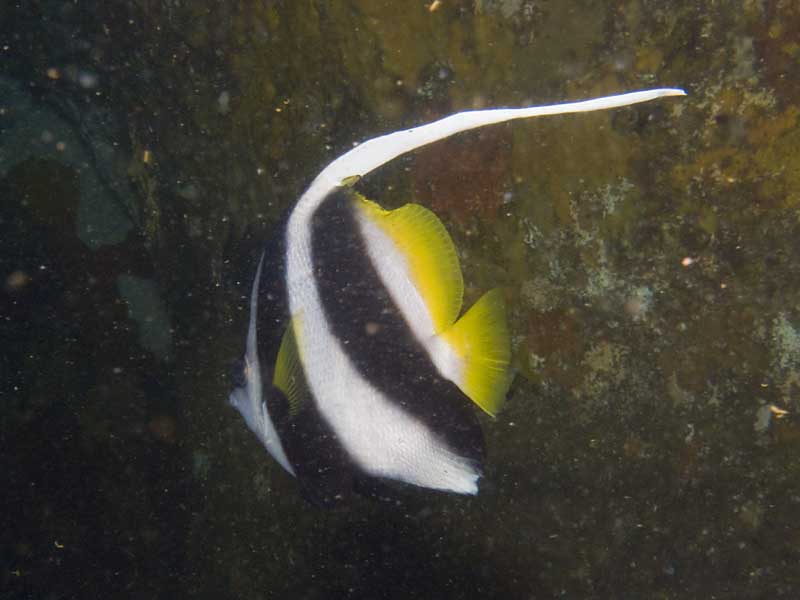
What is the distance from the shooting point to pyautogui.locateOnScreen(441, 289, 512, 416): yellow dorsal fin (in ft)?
4.62

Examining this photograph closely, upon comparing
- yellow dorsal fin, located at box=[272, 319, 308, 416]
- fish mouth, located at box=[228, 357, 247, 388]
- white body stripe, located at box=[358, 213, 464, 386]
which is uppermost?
white body stripe, located at box=[358, 213, 464, 386]

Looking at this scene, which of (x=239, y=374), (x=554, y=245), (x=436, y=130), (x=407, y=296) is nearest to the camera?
(x=436, y=130)

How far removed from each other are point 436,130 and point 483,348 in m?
0.53

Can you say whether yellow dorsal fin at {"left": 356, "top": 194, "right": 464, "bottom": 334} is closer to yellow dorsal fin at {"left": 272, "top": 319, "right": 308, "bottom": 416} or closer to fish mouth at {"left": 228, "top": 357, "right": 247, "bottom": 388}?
yellow dorsal fin at {"left": 272, "top": 319, "right": 308, "bottom": 416}

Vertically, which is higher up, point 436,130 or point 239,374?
point 436,130

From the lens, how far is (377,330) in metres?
1.42

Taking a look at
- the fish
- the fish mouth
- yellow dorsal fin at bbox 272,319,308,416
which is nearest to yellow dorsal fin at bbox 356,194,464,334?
the fish

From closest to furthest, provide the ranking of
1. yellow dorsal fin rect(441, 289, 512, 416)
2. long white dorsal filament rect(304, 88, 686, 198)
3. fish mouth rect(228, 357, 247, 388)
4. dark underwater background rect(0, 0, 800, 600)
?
long white dorsal filament rect(304, 88, 686, 198), yellow dorsal fin rect(441, 289, 512, 416), fish mouth rect(228, 357, 247, 388), dark underwater background rect(0, 0, 800, 600)

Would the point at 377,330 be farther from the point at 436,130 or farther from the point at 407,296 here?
the point at 436,130

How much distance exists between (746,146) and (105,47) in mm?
3902

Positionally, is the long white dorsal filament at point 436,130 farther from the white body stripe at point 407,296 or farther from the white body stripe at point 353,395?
the white body stripe at point 407,296

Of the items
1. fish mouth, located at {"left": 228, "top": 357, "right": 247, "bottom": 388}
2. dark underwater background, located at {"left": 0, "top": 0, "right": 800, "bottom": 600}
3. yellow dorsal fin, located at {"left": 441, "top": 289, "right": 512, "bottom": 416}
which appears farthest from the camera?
dark underwater background, located at {"left": 0, "top": 0, "right": 800, "bottom": 600}

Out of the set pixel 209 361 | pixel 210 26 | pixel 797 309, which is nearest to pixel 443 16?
pixel 210 26

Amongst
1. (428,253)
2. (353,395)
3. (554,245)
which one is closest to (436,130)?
(428,253)
